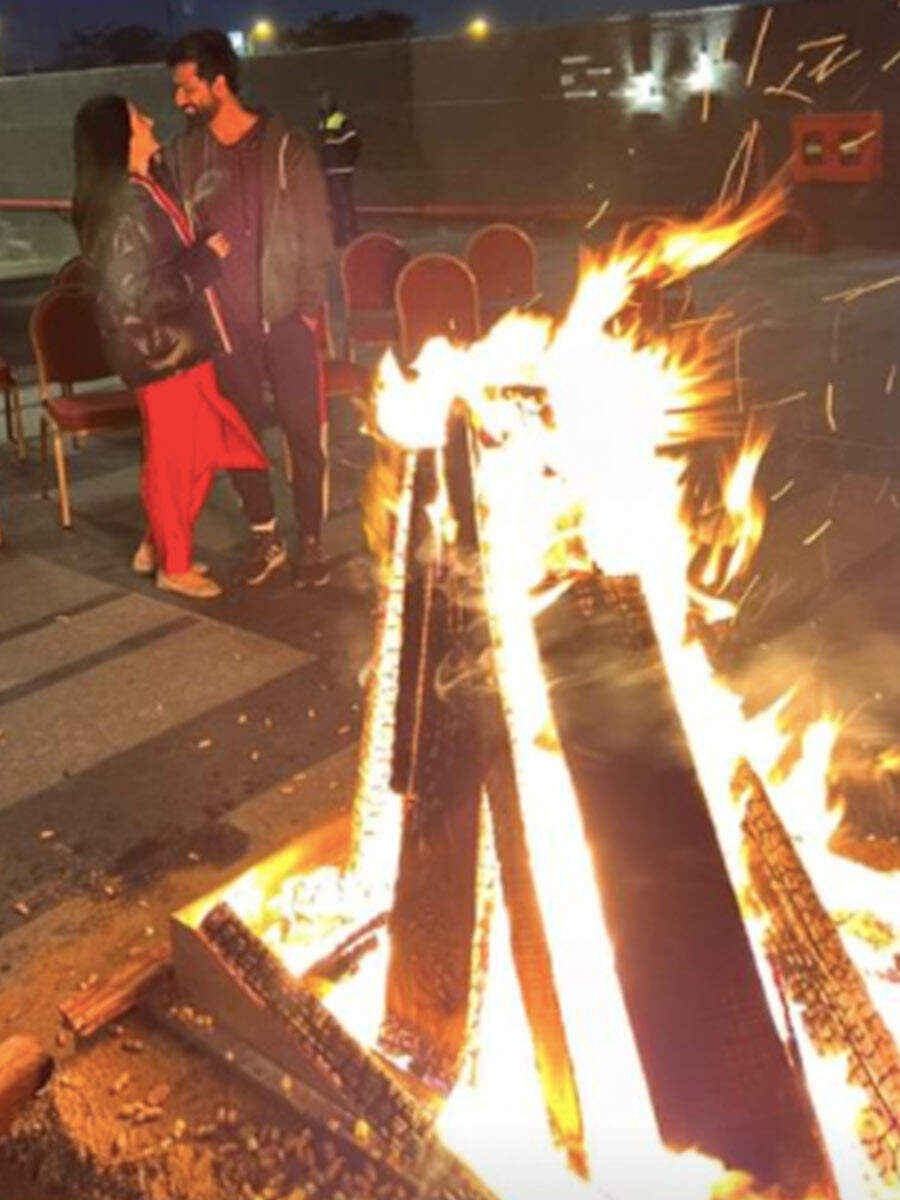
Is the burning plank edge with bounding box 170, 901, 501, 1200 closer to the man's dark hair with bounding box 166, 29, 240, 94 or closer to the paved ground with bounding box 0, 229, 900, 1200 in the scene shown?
the paved ground with bounding box 0, 229, 900, 1200

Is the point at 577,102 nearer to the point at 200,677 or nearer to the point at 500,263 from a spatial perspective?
the point at 500,263

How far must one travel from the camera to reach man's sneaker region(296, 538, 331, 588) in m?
6.54

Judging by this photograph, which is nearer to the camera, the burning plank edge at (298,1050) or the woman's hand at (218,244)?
the burning plank edge at (298,1050)

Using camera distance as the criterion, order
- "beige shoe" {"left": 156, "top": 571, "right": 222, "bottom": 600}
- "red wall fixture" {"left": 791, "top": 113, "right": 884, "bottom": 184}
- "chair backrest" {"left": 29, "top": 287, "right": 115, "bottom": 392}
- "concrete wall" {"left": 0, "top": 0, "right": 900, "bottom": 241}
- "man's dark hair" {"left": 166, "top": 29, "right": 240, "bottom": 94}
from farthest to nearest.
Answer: "concrete wall" {"left": 0, "top": 0, "right": 900, "bottom": 241}
"red wall fixture" {"left": 791, "top": 113, "right": 884, "bottom": 184}
"chair backrest" {"left": 29, "top": 287, "right": 115, "bottom": 392}
"beige shoe" {"left": 156, "top": 571, "right": 222, "bottom": 600}
"man's dark hair" {"left": 166, "top": 29, "right": 240, "bottom": 94}

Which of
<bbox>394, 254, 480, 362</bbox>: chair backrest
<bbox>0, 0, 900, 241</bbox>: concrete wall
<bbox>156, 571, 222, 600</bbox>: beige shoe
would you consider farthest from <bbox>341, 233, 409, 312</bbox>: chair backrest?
<bbox>0, 0, 900, 241</bbox>: concrete wall

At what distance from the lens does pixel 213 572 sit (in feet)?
22.3

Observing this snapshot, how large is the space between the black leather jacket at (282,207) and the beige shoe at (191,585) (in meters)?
1.21

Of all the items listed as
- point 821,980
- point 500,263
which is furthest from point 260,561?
point 821,980

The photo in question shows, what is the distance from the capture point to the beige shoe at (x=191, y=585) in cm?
647

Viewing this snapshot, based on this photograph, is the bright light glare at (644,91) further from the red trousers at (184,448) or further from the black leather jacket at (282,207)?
the red trousers at (184,448)

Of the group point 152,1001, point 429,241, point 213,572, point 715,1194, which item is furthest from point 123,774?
point 429,241

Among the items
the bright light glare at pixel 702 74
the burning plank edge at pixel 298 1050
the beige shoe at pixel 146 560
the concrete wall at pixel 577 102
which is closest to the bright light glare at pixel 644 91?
the concrete wall at pixel 577 102

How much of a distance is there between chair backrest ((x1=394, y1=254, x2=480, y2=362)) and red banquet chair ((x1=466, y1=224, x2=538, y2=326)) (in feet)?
3.04

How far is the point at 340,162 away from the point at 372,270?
33.6ft
